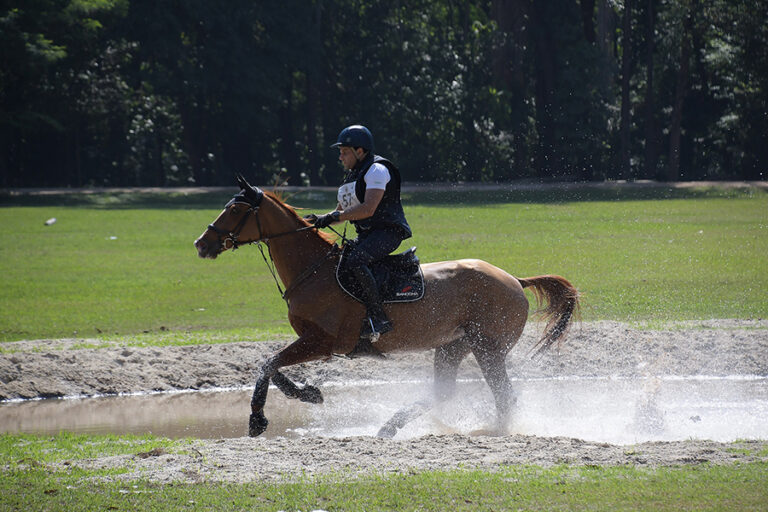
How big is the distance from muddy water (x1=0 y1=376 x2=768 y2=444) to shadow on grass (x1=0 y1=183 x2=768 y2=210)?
26.4 metres

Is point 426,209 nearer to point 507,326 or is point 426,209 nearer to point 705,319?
point 705,319

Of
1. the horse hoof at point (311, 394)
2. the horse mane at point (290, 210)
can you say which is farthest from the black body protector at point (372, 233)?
the horse hoof at point (311, 394)

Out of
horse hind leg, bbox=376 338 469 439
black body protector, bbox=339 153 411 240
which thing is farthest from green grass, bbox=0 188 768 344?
black body protector, bbox=339 153 411 240

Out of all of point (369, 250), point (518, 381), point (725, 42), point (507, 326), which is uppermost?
point (725, 42)

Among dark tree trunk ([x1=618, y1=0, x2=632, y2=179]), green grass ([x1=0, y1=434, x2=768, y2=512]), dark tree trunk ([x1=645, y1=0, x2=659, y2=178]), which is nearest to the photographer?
green grass ([x1=0, y1=434, x2=768, y2=512])

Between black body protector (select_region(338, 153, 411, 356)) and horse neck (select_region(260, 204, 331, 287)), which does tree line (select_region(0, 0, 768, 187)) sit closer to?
horse neck (select_region(260, 204, 331, 287))

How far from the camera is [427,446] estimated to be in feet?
27.4

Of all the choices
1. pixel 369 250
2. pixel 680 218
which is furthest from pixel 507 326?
pixel 680 218

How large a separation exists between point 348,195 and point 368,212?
363 mm

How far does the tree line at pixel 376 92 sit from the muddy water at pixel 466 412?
3608 centimetres

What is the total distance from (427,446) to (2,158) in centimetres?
4457

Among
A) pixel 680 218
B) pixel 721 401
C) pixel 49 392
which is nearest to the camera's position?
pixel 721 401

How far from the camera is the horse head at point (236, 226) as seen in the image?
920 cm

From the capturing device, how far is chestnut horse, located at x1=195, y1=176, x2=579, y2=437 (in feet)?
30.5
